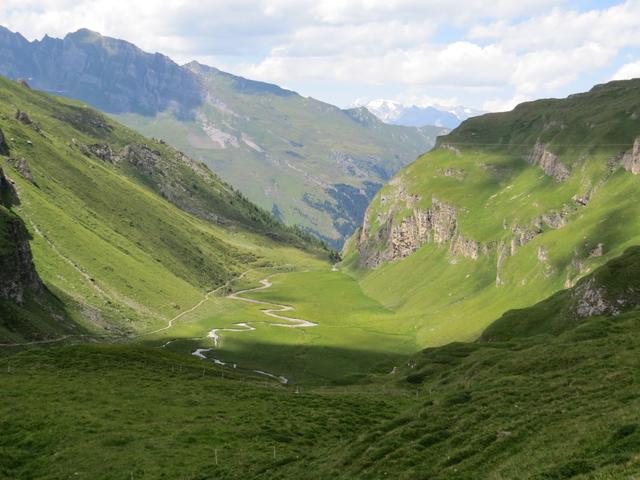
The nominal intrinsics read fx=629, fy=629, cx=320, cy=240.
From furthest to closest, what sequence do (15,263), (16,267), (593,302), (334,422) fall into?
(15,263), (16,267), (593,302), (334,422)

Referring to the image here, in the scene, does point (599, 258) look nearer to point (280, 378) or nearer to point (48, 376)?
point (280, 378)

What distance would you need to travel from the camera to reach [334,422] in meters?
64.6

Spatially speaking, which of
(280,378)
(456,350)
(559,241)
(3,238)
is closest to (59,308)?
(3,238)

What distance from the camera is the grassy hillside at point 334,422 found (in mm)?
36531

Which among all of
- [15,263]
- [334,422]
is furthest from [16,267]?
[334,422]

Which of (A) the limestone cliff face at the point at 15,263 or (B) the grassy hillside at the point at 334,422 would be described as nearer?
(B) the grassy hillside at the point at 334,422

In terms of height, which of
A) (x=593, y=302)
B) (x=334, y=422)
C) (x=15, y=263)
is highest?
(x=593, y=302)

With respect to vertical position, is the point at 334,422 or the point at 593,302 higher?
the point at 593,302

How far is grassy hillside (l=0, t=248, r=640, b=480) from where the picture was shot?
36531mm

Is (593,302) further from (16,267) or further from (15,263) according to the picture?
(15,263)

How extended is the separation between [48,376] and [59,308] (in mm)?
108104

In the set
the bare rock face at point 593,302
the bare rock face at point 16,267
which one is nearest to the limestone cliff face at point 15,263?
the bare rock face at point 16,267

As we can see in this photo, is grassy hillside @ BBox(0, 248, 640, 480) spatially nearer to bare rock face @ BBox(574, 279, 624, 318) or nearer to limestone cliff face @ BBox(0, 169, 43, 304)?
bare rock face @ BBox(574, 279, 624, 318)

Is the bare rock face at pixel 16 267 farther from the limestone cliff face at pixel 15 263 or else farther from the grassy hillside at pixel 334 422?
the grassy hillside at pixel 334 422
